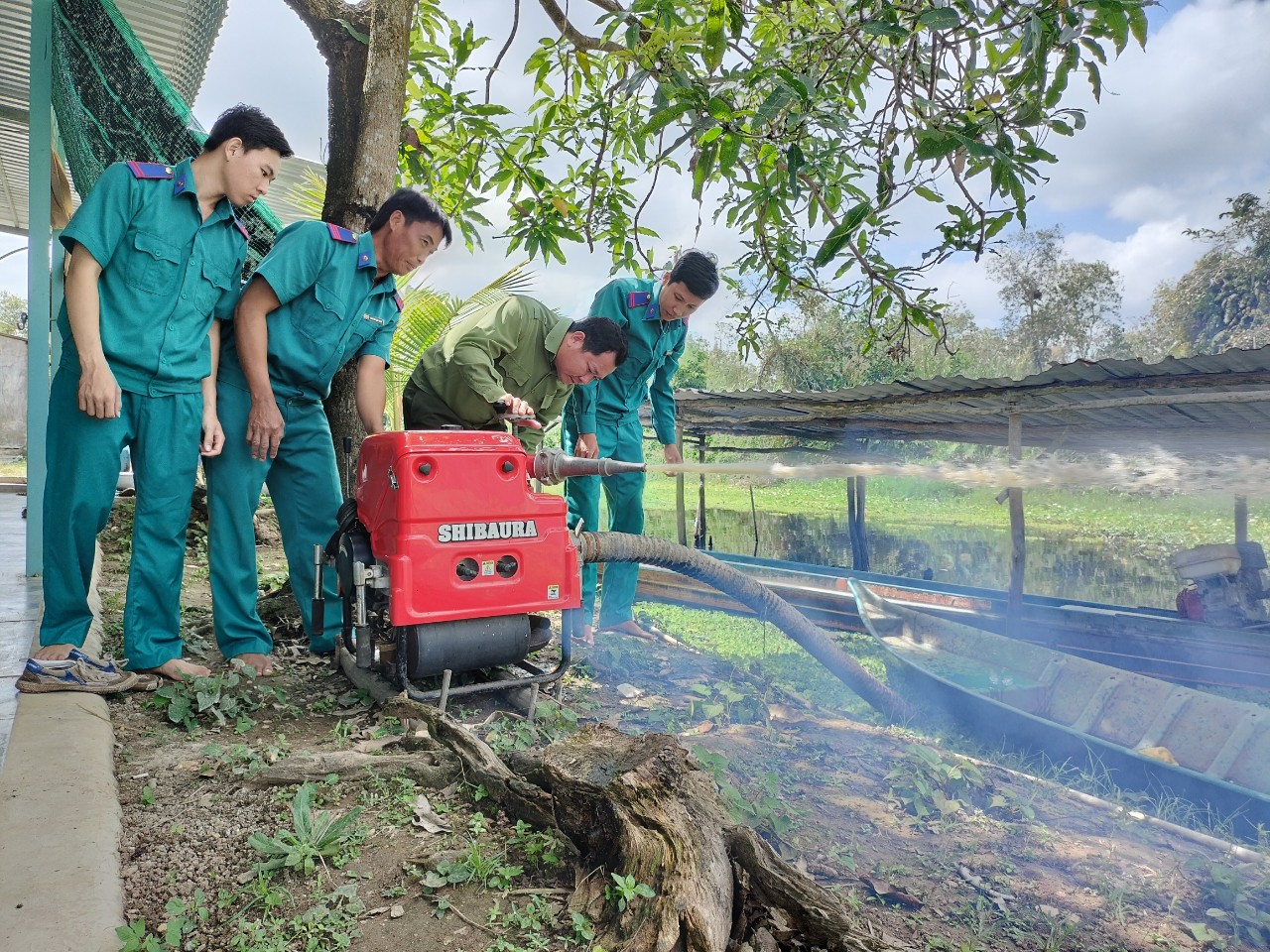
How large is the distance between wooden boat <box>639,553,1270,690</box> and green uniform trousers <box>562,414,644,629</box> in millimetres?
3303

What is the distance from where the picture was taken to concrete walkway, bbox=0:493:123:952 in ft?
4.76

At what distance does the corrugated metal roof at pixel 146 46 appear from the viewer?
4586 millimetres

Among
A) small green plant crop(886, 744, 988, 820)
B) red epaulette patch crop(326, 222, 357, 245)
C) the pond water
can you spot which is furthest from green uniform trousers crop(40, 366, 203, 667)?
the pond water

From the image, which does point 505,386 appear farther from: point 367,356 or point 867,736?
point 867,736

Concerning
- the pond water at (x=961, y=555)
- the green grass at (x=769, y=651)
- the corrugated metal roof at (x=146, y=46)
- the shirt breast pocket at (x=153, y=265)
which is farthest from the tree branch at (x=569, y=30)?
the pond water at (x=961, y=555)

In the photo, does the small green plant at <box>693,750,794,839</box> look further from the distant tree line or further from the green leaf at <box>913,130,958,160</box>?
the distant tree line

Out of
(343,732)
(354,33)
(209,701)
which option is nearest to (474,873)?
(343,732)

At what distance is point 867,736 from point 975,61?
2.91m

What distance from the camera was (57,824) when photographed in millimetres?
1771

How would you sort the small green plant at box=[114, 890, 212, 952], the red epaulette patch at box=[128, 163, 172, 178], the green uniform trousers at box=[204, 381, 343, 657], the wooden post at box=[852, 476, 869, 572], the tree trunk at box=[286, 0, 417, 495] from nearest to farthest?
the small green plant at box=[114, 890, 212, 952]
the red epaulette patch at box=[128, 163, 172, 178]
the green uniform trousers at box=[204, 381, 343, 657]
the tree trunk at box=[286, 0, 417, 495]
the wooden post at box=[852, 476, 869, 572]

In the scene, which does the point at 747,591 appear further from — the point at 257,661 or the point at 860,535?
the point at 860,535

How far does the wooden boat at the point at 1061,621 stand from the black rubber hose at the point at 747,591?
2.80 metres

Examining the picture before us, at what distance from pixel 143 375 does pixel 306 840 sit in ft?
5.97

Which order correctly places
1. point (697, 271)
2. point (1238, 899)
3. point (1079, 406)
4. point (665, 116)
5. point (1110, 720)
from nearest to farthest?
point (665, 116) → point (1238, 899) → point (697, 271) → point (1110, 720) → point (1079, 406)
